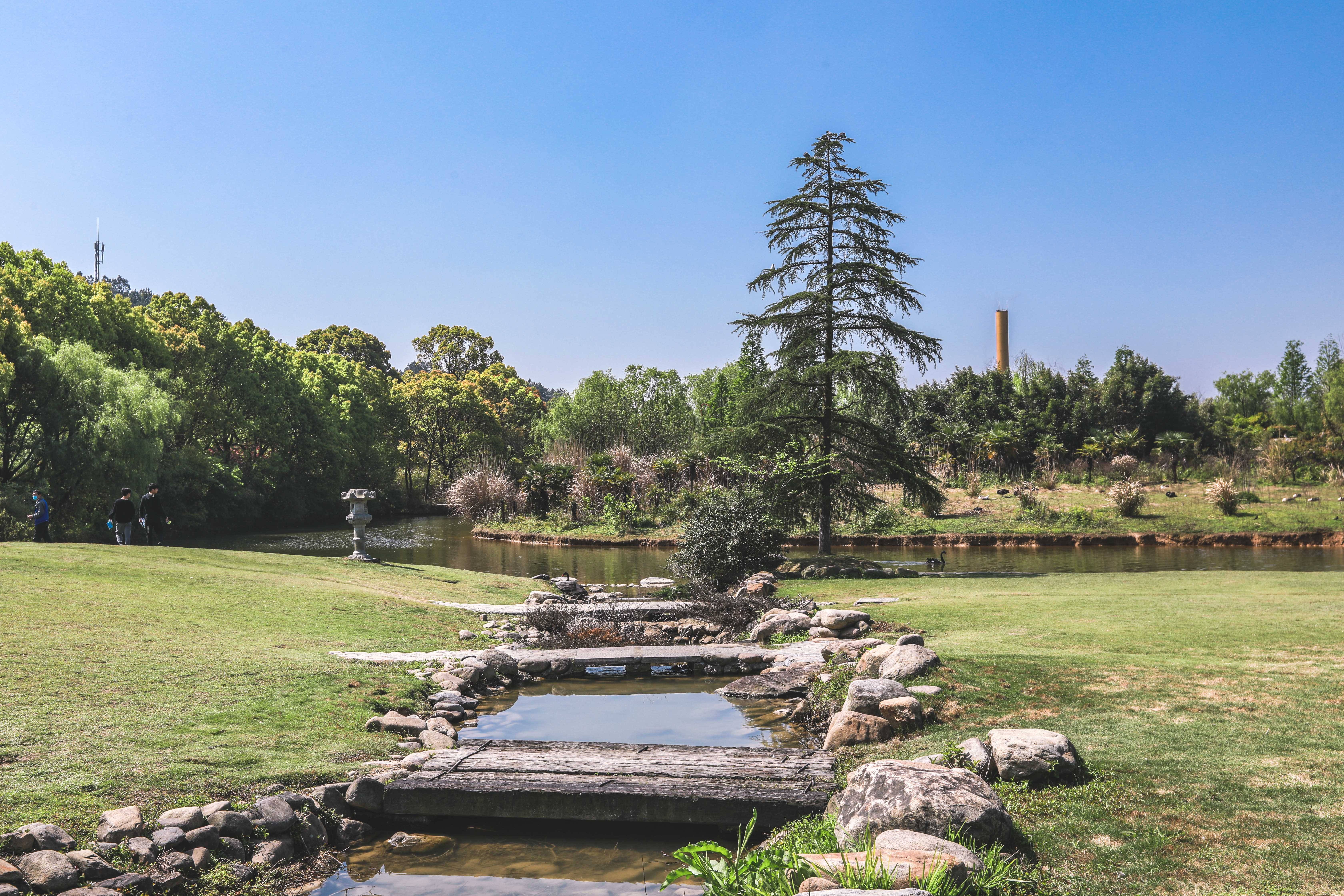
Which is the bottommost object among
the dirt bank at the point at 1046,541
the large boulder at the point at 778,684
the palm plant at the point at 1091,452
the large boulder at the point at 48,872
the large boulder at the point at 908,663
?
the large boulder at the point at 778,684

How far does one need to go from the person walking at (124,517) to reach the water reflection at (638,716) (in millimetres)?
13829

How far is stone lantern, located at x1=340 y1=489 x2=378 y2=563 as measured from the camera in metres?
21.2

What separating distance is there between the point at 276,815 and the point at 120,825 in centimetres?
93

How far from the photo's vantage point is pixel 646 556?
101 feet

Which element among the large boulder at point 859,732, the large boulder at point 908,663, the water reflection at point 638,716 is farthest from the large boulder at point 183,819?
the large boulder at point 908,663

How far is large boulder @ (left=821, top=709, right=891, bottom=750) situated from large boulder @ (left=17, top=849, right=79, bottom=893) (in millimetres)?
5584

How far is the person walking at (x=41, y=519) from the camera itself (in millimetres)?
20281

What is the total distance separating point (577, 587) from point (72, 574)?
9752mm

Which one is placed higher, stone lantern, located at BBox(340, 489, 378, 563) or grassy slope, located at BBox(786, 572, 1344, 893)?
stone lantern, located at BBox(340, 489, 378, 563)

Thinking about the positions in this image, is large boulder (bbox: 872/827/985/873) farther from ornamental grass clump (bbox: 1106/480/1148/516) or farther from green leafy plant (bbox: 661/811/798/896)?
ornamental grass clump (bbox: 1106/480/1148/516)

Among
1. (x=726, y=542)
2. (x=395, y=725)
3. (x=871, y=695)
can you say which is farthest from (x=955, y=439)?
(x=395, y=725)

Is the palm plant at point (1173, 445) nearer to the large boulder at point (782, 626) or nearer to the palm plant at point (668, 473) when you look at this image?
the palm plant at point (668, 473)

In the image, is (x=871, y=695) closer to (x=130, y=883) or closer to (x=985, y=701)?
(x=985, y=701)

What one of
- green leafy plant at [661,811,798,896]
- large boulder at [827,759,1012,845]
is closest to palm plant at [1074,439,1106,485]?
large boulder at [827,759,1012,845]
